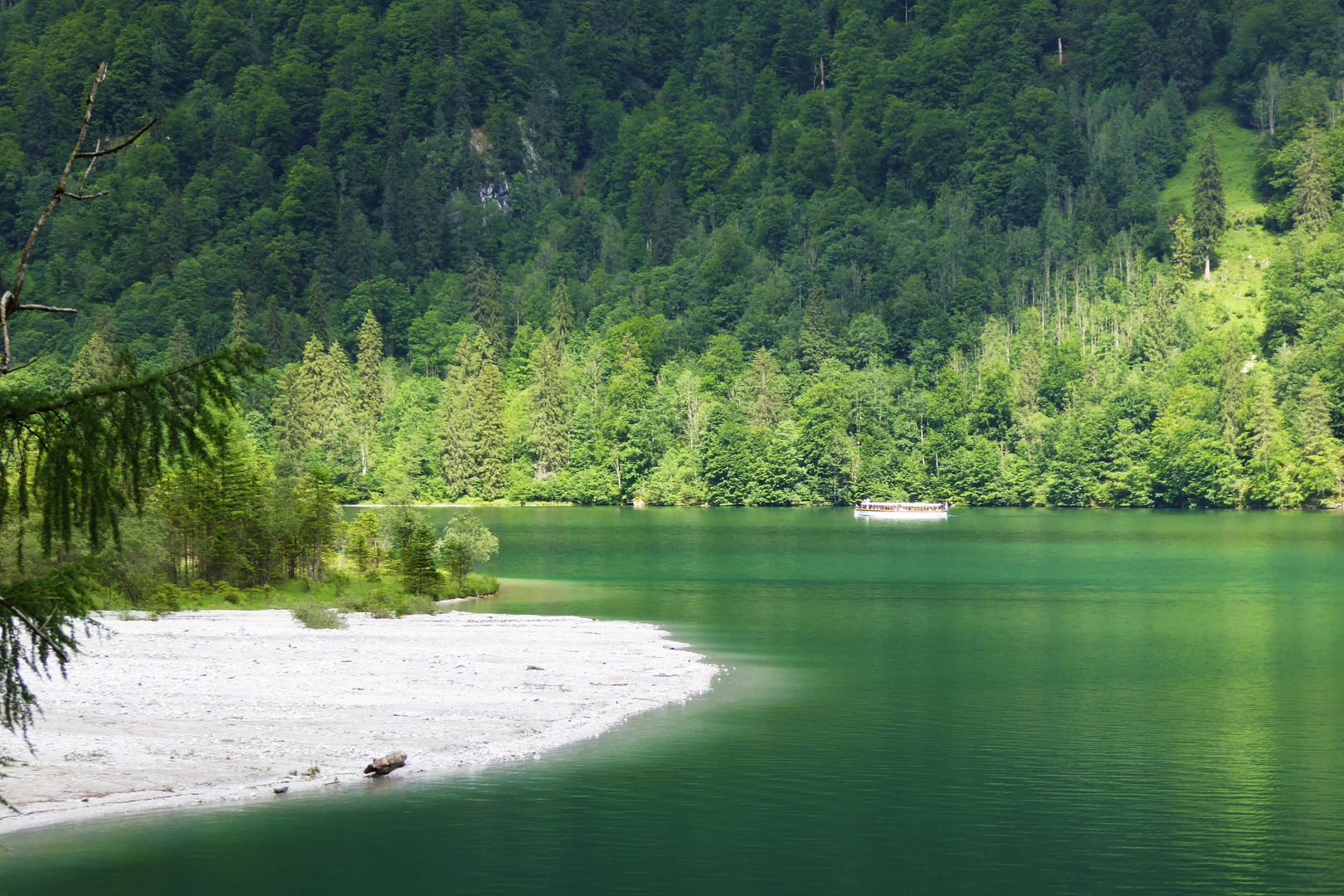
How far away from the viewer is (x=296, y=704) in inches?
1496

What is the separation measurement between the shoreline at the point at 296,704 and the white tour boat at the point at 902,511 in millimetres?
121663

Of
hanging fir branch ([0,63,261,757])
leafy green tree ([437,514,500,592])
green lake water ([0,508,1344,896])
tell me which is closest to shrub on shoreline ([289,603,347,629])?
green lake water ([0,508,1344,896])

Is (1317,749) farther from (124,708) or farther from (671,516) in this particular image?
(671,516)

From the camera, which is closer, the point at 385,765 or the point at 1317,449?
the point at 385,765

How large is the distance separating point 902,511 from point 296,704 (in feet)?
480

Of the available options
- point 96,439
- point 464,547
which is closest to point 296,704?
point 96,439

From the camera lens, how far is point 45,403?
535 inches

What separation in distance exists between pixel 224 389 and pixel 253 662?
108 ft

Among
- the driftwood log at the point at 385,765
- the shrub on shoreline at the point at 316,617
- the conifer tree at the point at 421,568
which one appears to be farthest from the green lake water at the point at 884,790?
the shrub on shoreline at the point at 316,617

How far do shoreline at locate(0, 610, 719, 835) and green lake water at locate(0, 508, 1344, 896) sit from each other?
1.31 metres

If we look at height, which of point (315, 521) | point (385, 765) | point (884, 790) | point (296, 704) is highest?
point (315, 521)

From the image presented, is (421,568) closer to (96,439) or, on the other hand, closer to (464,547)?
(464,547)

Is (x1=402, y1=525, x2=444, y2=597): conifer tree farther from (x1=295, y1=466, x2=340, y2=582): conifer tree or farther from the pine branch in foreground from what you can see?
the pine branch in foreground

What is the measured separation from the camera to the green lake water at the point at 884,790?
2541cm
